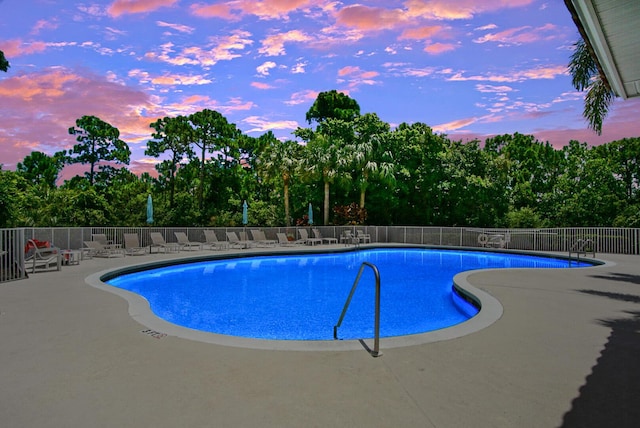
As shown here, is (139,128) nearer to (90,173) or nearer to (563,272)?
(90,173)

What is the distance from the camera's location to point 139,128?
118ft

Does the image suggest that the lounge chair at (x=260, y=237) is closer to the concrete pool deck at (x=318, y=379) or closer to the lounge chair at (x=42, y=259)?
the lounge chair at (x=42, y=259)

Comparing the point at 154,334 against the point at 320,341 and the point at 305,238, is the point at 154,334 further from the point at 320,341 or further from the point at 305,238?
the point at 305,238

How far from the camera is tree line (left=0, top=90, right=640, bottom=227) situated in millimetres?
25516

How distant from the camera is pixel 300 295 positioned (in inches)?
397

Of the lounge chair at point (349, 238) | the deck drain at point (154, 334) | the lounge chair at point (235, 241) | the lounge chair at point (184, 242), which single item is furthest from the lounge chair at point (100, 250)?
the lounge chair at point (349, 238)

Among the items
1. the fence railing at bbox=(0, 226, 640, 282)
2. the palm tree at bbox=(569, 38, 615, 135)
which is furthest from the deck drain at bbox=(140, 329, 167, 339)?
the palm tree at bbox=(569, 38, 615, 135)

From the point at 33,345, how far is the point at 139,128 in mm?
35159

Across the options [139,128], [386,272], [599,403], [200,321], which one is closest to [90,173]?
[139,128]

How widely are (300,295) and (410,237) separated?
15.8m

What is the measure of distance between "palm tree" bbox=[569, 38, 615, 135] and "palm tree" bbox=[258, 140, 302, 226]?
1653cm

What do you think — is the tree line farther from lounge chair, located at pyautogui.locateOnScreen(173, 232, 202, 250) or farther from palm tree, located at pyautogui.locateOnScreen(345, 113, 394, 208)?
lounge chair, located at pyautogui.locateOnScreen(173, 232, 202, 250)

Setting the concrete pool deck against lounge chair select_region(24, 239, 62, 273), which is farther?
lounge chair select_region(24, 239, 62, 273)

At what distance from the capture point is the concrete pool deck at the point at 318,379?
2.89 metres
